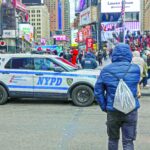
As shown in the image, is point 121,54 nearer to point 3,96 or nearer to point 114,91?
point 114,91

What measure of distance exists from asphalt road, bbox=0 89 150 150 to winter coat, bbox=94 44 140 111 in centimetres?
205

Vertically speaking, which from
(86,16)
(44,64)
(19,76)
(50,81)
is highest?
(86,16)

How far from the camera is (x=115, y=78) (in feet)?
16.5

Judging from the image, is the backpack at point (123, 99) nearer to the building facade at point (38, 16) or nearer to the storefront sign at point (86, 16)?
the storefront sign at point (86, 16)

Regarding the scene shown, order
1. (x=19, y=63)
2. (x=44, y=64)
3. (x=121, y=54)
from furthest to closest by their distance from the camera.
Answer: (x=19, y=63)
(x=44, y=64)
(x=121, y=54)

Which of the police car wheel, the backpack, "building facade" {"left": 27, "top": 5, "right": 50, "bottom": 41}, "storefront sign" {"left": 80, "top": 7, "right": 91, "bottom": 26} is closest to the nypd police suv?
the police car wheel

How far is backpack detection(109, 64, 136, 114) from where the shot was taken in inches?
195

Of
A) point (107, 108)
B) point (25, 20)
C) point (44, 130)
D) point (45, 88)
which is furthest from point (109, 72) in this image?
point (25, 20)

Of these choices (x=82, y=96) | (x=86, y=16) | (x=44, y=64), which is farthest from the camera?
(x=86, y=16)

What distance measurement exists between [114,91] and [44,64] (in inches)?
311

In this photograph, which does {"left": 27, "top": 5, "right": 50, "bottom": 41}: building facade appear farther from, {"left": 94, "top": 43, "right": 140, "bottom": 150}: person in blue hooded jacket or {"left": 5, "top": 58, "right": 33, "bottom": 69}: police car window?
{"left": 94, "top": 43, "right": 140, "bottom": 150}: person in blue hooded jacket

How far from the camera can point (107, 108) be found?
509 centimetres

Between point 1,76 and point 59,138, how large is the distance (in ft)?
18.1

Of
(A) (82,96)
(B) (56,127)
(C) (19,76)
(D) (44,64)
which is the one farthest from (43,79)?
(B) (56,127)
